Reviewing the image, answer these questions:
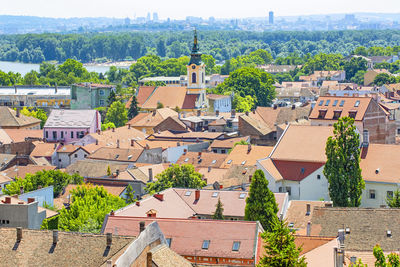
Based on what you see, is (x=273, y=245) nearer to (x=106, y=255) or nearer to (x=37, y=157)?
(x=106, y=255)

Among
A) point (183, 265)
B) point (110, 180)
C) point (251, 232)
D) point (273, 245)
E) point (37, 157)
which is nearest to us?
point (273, 245)

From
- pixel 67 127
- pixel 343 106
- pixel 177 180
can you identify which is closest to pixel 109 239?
pixel 177 180

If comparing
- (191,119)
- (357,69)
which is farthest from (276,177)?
(357,69)

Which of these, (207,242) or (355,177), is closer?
(207,242)

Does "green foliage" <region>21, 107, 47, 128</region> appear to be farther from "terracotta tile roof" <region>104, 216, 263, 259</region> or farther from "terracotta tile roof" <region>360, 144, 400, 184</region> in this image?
"terracotta tile roof" <region>104, 216, 263, 259</region>

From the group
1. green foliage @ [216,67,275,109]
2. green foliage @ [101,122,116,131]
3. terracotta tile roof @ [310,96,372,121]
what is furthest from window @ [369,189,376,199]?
green foliage @ [216,67,275,109]

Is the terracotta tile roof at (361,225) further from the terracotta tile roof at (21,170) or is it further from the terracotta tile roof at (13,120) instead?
the terracotta tile roof at (13,120)
